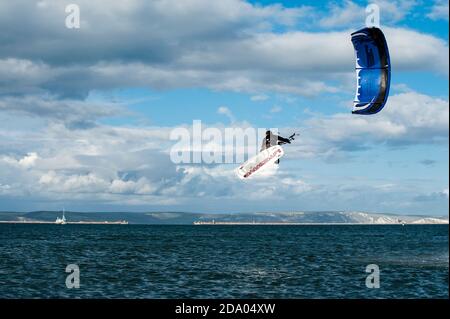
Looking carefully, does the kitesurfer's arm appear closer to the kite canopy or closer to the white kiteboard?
the white kiteboard

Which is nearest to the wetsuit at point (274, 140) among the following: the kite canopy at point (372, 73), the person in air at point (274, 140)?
the person in air at point (274, 140)

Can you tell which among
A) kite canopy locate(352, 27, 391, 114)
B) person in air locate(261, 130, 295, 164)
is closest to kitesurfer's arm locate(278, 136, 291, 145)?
person in air locate(261, 130, 295, 164)

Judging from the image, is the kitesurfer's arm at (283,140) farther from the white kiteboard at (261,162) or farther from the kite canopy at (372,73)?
the kite canopy at (372,73)

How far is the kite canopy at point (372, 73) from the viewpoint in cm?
2633

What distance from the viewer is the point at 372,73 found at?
27.0 metres

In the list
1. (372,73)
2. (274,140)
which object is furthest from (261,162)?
(372,73)

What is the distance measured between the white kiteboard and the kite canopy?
12.8 feet

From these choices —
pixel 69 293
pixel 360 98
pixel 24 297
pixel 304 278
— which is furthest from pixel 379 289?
pixel 24 297

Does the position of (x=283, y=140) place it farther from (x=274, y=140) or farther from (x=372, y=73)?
(x=372, y=73)

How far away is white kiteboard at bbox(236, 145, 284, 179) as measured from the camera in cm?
2520

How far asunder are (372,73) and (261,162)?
6.66 m

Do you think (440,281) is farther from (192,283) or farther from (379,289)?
(192,283)

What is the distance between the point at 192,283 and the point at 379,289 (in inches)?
500
